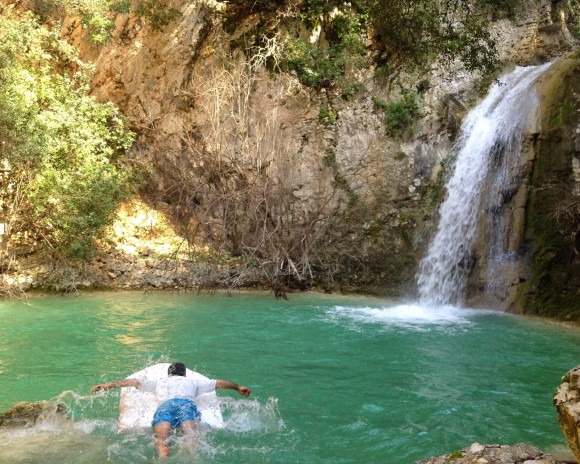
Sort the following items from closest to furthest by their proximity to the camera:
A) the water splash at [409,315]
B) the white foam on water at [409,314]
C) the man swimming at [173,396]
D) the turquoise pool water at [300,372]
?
the man swimming at [173,396], the turquoise pool water at [300,372], the water splash at [409,315], the white foam on water at [409,314]

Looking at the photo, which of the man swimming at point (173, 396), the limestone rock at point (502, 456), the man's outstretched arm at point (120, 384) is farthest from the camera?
the man's outstretched arm at point (120, 384)

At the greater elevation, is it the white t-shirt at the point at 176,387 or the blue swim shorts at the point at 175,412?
the white t-shirt at the point at 176,387

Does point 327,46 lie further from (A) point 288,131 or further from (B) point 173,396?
(B) point 173,396

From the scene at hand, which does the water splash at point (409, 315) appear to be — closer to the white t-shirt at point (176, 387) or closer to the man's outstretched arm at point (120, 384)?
the white t-shirt at point (176, 387)

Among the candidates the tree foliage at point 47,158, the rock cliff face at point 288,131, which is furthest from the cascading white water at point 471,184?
the tree foliage at point 47,158

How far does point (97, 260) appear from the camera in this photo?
15.1 metres

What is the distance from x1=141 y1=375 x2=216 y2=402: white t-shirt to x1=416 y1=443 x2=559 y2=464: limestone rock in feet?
8.11

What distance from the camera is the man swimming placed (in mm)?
4945

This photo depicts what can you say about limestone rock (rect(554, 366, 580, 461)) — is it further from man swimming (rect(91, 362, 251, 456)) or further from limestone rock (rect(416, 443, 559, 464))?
man swimming (rect(91, 362, 251, 456))

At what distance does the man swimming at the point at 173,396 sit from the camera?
4.95 meters

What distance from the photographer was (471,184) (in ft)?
44.9

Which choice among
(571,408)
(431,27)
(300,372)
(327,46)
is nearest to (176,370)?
(300,372)

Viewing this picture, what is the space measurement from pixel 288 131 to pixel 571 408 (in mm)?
14043

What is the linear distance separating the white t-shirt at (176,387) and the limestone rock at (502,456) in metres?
2.47
